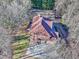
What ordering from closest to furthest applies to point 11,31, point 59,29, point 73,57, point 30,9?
point 73,57 → point 59,29 → point 11,31 → point 30,9

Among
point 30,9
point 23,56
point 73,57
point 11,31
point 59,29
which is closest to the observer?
point 73,57

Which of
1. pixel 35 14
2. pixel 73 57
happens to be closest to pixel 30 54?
pixel 73 57

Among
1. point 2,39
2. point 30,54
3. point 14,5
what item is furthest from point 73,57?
point 14,5

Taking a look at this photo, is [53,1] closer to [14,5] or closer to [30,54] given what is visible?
[14,5]

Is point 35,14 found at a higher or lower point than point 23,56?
higher

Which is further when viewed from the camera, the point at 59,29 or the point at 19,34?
the point at 19,34

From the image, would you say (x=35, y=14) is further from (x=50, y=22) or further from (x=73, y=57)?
(x=73, y=57)

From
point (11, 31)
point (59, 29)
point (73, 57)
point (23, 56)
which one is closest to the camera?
point (73, 57)

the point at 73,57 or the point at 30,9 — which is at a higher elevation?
A: the point at 30,9

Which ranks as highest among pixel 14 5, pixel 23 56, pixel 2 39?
pixel 14 5
